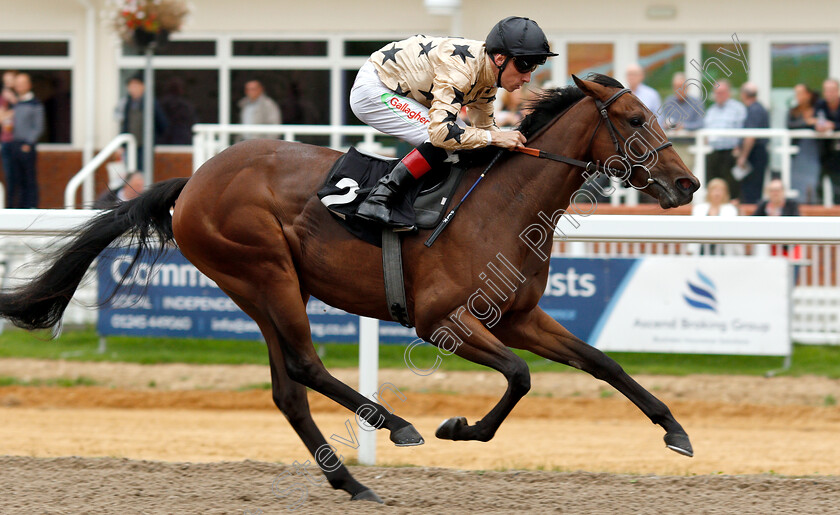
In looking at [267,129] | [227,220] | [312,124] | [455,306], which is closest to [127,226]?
[227,220]

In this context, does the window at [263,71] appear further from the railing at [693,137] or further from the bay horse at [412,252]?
the bay horse at [412,252]

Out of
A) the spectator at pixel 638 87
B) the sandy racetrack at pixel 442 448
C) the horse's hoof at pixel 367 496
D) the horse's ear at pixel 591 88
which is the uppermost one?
the spectator at pixel 638 87

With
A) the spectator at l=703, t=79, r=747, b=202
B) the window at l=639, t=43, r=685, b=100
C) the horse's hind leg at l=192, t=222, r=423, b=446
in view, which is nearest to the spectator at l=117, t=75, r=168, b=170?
the window at l=639, t=43, r=685, b=100

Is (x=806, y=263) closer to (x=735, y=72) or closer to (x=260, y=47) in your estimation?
(x=735, y=72)

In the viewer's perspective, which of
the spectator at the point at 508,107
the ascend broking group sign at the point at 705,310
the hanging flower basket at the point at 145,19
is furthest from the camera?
the hanging flower basket at the point at 145,19

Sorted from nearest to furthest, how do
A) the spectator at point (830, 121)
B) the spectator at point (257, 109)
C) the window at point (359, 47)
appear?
the spectator at point (830, 121), the spectator at point (257, 109), the window at point (359, 47)

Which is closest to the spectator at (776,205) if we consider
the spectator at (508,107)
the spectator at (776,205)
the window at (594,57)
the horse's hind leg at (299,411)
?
the spectator at (776,205)

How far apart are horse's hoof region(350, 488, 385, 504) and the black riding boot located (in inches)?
42.3

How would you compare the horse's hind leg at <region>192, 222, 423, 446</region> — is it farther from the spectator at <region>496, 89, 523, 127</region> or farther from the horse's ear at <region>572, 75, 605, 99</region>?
the spectator at <region>496, 89, 523, 127</region>

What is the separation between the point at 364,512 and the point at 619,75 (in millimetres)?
7815

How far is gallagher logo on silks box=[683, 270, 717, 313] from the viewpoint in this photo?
7.09 meters

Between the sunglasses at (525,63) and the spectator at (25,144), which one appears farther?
the spectator at (25,144)

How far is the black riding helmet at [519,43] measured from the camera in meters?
3.76

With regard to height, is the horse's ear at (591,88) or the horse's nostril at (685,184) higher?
the horse's ear at (591,88)
